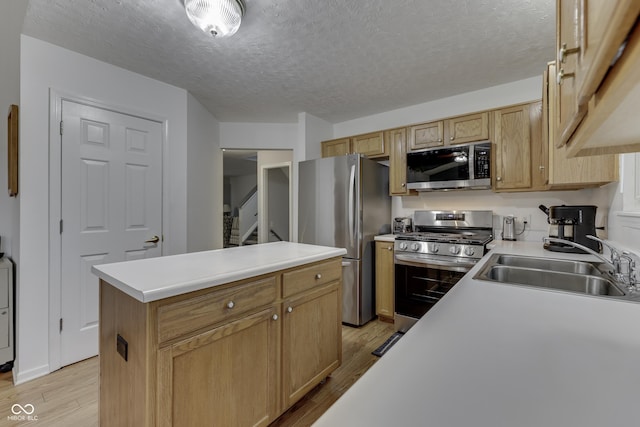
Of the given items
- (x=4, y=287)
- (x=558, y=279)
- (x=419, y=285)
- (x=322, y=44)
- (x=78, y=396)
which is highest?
(x=322, y=44)

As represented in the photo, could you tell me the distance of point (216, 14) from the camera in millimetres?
1661

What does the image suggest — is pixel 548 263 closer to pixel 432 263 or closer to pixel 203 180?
pixel 432 263

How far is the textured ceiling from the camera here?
1799 mm

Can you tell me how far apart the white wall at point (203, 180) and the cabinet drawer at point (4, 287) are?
131 cm

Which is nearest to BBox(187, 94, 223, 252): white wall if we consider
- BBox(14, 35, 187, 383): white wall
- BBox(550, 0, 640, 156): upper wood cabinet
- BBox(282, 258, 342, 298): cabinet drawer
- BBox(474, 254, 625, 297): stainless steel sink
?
BBox(14, 35, 187, 383): white wall

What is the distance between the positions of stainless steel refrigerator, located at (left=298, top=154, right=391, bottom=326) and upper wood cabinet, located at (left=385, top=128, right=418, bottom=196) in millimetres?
135

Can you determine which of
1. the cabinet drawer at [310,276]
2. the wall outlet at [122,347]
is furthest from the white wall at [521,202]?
the wall outlet at [122,347]

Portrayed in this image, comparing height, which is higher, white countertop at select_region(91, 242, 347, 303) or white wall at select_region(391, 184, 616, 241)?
white wall at select_region(391, 184, 616, 241)

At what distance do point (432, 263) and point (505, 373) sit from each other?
2.18 meters

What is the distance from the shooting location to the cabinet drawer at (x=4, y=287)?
210cm

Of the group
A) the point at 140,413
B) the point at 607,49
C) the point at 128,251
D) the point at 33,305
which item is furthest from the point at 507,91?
the point at 33,305

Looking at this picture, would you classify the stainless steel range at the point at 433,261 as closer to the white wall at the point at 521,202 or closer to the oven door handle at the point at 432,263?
the oven door handle at the point at 432,263

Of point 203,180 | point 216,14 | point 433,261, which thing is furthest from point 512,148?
point 203,180

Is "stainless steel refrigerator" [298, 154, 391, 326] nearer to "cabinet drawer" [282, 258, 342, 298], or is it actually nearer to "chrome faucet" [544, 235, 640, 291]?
"cabinet drawer" [282, 258, 342, 298]
